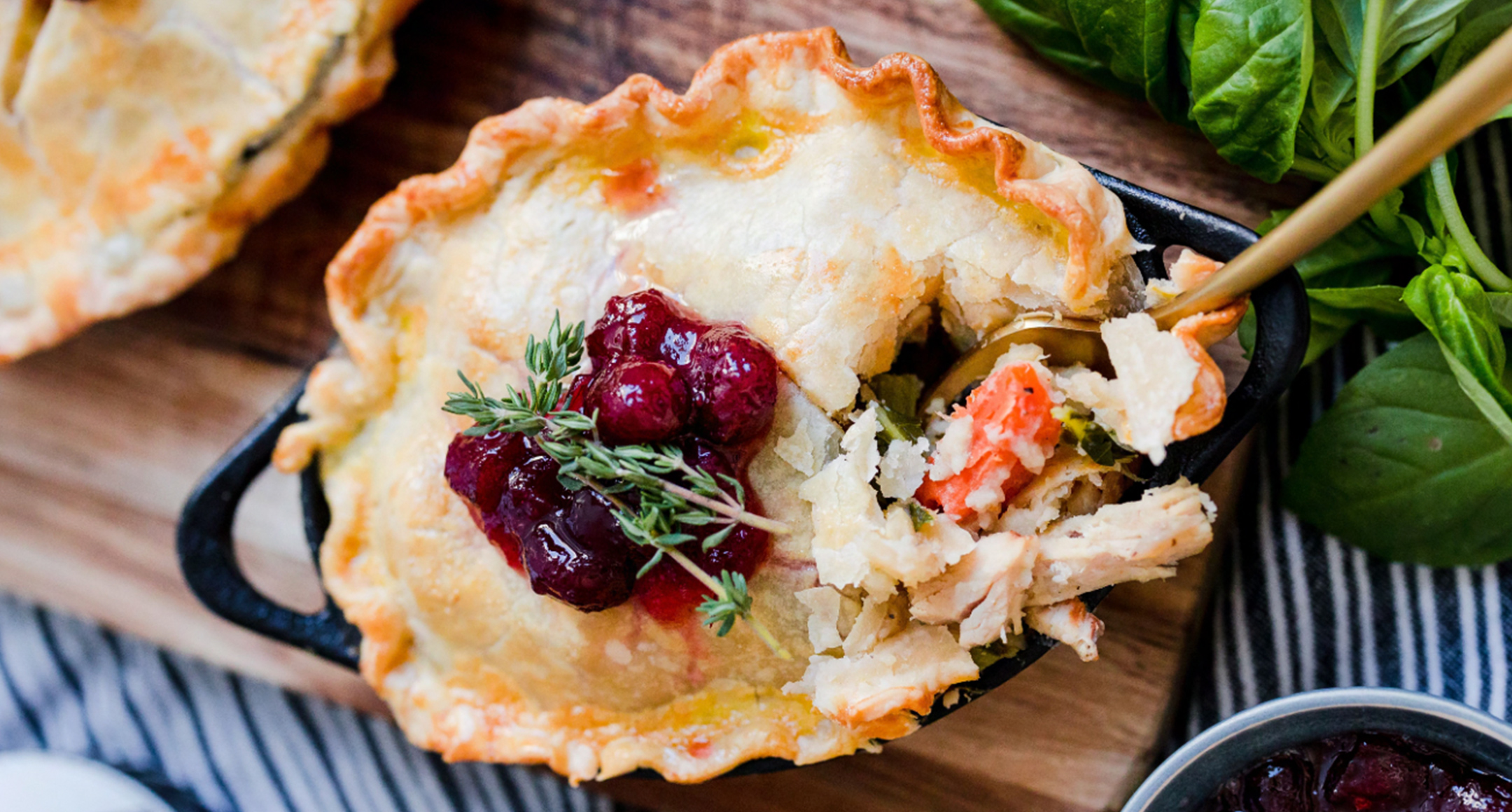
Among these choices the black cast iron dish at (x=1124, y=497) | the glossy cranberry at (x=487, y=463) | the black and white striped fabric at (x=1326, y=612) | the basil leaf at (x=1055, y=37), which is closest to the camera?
the black cast iron dish at (x=1124, y=497)

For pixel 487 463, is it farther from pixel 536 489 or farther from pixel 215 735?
pixel 215 735

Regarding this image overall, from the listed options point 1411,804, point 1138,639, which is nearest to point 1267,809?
point 1411,804

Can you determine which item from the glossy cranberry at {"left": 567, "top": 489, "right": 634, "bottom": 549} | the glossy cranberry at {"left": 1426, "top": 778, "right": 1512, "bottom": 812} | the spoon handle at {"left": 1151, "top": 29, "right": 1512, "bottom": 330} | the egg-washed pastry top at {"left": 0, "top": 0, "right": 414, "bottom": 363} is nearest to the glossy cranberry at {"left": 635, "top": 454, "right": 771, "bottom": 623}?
the glossy cranberry at {"left": 567, "top": 489, "right": 634, "bottom": 549}

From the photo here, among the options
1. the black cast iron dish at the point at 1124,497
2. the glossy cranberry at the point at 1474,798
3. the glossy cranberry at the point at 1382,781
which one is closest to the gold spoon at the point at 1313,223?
the black cast iron dish at the point at 1124,497

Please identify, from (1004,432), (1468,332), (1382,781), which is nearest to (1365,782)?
(1382,781)

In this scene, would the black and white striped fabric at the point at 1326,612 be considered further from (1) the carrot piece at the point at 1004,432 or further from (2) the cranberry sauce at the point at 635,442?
(2) the cranberry sauce at the point at 635,442

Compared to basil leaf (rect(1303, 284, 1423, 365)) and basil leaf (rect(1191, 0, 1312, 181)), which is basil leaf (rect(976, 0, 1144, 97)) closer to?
basil leaf (rect(1191, 0, 1312, 181))
